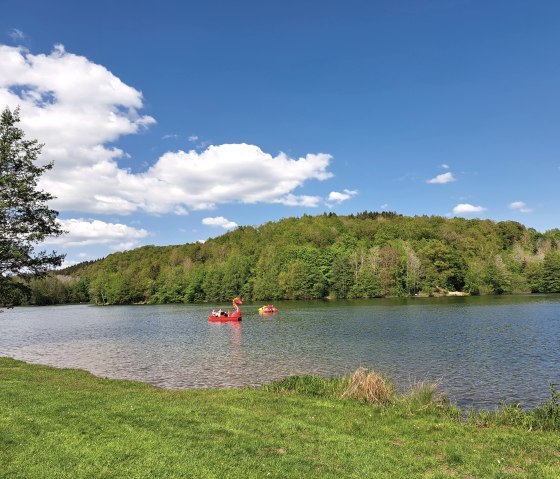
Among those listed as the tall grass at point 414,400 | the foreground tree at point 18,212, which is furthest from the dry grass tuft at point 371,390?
the foreground tree at point 18,212

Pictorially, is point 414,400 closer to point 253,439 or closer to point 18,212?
point 253,439

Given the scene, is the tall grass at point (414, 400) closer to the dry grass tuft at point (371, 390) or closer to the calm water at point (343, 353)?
the dry grass tuft at point (371, 390)

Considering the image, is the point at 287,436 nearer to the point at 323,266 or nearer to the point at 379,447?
the point at 379,447

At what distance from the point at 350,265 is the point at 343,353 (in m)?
93.5

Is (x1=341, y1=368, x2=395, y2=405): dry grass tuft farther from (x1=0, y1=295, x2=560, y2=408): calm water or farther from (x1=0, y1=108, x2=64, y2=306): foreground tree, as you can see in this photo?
(x1=0, y1=108, x2=64, y2=306): foreground tree

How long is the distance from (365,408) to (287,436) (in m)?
4.29

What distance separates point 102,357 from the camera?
111 feet

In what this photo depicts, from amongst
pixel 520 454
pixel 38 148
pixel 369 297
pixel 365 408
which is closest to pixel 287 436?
pixel 365 408

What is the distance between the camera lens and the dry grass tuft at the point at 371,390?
15.4m

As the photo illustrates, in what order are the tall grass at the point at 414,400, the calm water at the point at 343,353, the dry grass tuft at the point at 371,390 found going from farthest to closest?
the calm water at the point at 343,353 → the dry grass tuft at the point at 371,390 → the tall grass at the point at 414,400

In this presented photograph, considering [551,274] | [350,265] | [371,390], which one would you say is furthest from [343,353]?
[551,274]

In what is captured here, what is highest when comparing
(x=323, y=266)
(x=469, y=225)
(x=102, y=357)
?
(x=469, y=225)

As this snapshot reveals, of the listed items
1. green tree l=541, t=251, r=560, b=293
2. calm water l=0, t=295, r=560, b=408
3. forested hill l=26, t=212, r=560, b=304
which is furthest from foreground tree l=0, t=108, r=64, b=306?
green tree l=541, t=251, r=560, b=293

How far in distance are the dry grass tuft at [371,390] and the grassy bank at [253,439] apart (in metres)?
0.23
